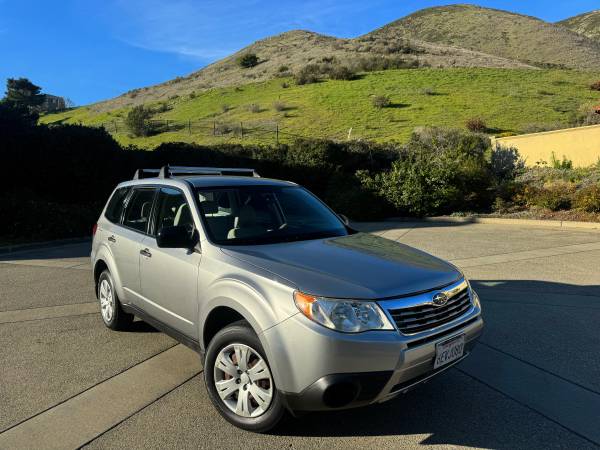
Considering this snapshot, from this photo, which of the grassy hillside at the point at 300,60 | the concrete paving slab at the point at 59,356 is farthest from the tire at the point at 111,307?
the grassy hillside at the point at 300,60

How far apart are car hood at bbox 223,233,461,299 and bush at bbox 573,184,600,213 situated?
11407 mm

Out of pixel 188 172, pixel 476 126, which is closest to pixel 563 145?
pixel 476 126

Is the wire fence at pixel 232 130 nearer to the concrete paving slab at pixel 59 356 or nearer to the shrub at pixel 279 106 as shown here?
the shrub at pixel 279 106

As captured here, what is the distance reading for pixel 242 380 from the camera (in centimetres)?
330

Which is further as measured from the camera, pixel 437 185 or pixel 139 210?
pixel 437 185

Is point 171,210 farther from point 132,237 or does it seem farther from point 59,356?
point 59,356

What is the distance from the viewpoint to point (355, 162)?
20875 millimetres

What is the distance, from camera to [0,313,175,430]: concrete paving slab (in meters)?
3.85

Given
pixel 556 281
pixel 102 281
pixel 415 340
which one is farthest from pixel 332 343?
pixel 556 281

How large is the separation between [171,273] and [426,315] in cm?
209

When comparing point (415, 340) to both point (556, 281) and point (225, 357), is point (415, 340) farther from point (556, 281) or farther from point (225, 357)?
point (556, 281)

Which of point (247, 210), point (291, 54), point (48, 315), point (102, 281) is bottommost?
point (48, 315)

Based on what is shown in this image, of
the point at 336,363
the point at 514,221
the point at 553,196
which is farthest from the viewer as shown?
the point at 553,196

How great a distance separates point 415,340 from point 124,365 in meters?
2.79
